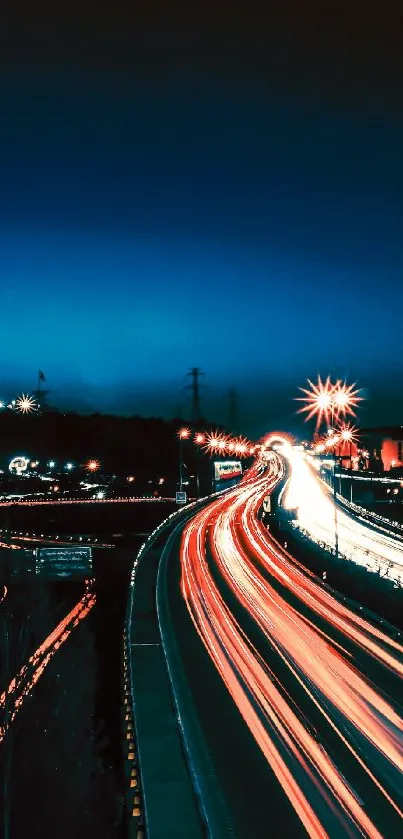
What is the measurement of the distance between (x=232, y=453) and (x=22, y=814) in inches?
6477

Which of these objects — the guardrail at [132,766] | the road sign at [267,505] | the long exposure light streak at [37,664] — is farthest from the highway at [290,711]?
the road sign at [267,505]

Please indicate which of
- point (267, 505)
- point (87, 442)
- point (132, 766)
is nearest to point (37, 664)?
point (132, 766)

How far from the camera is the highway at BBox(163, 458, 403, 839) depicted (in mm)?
13227

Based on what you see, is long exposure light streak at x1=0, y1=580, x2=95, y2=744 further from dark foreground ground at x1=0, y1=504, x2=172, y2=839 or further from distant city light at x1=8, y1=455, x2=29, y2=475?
distant city light at x1=8, y1=455, x2=29, y2=475

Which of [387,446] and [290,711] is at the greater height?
[387,446]

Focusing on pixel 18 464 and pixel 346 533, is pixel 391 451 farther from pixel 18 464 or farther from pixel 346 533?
pixel 346 533

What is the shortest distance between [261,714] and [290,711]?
0.73 m

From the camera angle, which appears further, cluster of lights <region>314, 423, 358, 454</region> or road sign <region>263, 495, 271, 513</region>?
road sign <region>263, 495, 271, 513</region>

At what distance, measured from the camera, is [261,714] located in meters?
18.0

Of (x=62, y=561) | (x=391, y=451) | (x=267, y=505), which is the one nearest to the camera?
(x=62, y=561)

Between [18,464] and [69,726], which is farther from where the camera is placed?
[18,464]

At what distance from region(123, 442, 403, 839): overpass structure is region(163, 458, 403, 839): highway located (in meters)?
0.04

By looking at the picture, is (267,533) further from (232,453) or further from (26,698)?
(232,453)

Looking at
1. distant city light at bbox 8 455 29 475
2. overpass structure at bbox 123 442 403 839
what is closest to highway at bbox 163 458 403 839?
overpass structure at bbox 123 442 403 839
